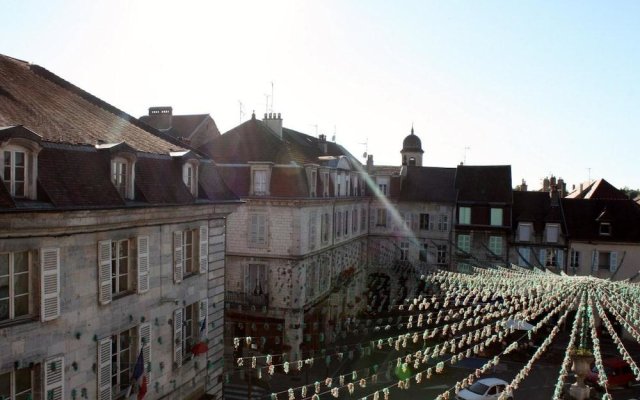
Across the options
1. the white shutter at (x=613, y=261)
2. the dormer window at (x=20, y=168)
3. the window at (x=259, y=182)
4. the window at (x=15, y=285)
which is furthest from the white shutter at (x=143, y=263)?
the white shutter at (x=613, y=261)

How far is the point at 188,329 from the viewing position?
51.2 ft

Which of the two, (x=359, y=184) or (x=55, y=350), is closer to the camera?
(x=55, y=350)

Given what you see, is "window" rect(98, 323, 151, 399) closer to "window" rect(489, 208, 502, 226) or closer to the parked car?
the parked car

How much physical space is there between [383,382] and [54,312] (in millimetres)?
17160

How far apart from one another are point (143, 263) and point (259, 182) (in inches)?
502

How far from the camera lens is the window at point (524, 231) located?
115 ft

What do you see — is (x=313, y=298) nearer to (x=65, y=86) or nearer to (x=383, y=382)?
(x=383, y=382)

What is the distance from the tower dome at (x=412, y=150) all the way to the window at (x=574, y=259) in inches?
609

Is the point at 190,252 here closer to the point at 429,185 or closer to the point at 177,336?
the point at 177,336

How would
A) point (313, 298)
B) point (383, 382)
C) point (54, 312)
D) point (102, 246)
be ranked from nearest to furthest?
point (54, 312), point (102, 246), point (383, 382), point (313, 298)

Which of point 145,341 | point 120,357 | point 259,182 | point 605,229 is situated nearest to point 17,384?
point 120,357

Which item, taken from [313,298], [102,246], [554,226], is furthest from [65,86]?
[554,226]

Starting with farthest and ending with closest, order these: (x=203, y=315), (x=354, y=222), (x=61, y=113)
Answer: (x=354, y=222) < (x=203, y=315) < (x=61, y=113)

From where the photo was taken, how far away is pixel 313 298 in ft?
88.6
